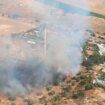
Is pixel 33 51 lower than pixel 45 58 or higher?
lower

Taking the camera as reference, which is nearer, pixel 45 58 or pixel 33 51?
pixel 45 58

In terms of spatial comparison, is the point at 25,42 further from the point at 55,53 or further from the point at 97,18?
the point at 97,18

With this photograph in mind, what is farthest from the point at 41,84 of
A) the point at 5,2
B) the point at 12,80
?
the point at 5,2

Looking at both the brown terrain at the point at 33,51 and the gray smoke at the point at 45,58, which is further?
the gray smoke at the point at 45,58

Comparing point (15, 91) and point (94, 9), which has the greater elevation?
point (94, 9)
